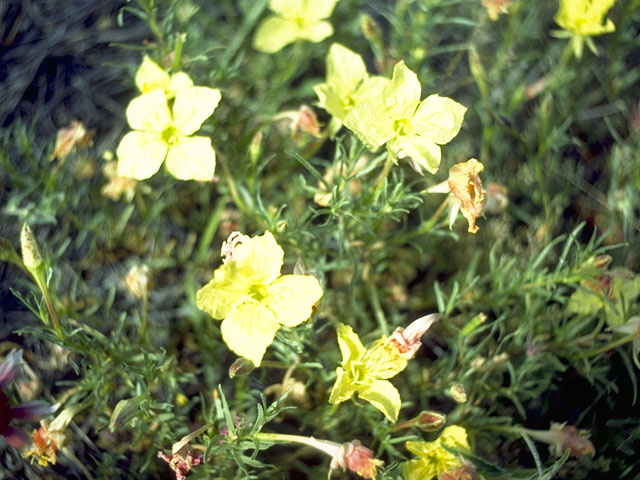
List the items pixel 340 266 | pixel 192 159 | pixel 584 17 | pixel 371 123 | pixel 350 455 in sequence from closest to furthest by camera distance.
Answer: pixel 350 455
pixel 371 123
pixel 192 159
pixel 340 266
pixel 584 17

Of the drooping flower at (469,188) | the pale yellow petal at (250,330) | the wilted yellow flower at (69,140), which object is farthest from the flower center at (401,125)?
the wilted yellow flower at (69,140)

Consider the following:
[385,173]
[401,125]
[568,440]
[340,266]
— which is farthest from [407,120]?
[568,440]

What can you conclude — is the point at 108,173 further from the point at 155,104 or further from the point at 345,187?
the point at 345,187

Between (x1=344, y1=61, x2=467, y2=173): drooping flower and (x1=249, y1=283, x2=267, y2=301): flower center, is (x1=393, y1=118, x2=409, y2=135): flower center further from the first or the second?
(x1=249, y1=283, x2=267, y2=301): flower center

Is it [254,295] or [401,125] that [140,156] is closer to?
[254,295]

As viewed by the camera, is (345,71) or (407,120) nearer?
(407,120)

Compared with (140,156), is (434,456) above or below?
below

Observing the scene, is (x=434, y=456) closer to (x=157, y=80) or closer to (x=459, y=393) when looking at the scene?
(x=459, y=393)

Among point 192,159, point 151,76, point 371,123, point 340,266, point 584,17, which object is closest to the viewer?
point 371,123

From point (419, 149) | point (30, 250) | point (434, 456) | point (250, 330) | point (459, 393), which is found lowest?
point (434, 456)
